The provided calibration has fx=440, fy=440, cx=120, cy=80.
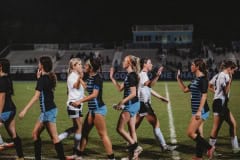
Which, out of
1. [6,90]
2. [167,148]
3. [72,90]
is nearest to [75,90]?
[72,90]

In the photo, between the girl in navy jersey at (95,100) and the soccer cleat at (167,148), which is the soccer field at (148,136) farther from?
the girl in navy jersey at (95,100)

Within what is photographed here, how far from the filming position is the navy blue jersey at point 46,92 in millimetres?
8341

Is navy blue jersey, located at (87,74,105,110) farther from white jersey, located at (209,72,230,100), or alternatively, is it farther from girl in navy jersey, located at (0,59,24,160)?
white jersey, located at (209,72,230,100)

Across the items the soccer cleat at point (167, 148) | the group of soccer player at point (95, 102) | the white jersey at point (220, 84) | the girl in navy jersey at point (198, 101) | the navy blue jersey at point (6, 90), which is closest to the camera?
the group of soccer player at point (95, 102)

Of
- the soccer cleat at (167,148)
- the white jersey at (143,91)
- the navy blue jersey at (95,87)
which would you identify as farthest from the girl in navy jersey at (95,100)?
the soccer cleat at (167,148)

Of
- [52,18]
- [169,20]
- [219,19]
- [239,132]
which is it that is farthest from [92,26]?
[239,132]

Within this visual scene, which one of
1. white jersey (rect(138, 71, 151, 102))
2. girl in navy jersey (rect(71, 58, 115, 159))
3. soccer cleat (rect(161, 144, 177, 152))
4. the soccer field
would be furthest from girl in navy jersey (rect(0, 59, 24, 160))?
soccer cleat (rect(161, 144, 177, 152))

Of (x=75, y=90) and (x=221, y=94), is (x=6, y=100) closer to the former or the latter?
(x=75, y=90)

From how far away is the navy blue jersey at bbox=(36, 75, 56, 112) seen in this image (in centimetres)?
834

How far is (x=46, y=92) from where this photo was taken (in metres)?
8.41

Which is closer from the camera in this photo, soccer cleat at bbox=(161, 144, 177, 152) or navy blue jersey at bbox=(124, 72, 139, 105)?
navy blue jersey at bbox=(124, 72, 139, 105)

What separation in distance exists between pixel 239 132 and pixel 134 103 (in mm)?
4926

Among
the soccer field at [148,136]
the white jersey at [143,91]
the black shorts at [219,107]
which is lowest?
the soccer field at [148,136]

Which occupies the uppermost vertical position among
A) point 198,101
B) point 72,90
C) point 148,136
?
point 72,90
